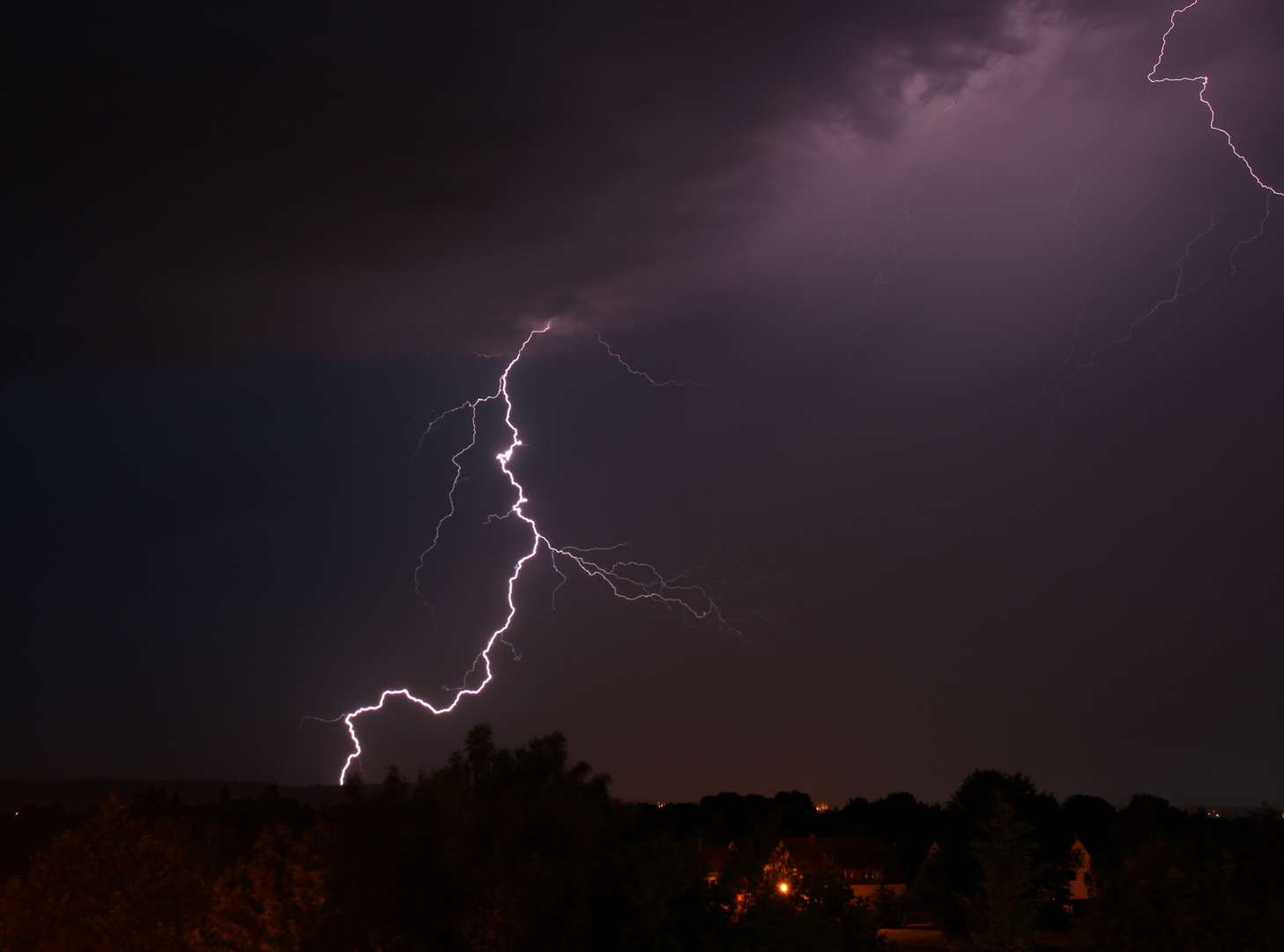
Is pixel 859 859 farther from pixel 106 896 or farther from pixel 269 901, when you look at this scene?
pixel 269 901

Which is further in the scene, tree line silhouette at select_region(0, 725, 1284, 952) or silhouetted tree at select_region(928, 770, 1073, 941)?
silhouetted tree at select_region(928, 770, 1073, 941)

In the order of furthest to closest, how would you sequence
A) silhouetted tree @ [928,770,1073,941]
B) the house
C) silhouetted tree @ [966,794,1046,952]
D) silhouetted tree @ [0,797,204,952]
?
the house → silhouetted tree @ [928,770,1073,941] → silhouetted tree @ [966,794,1046,952] → silhouetted tree @ [0,797,204,952]

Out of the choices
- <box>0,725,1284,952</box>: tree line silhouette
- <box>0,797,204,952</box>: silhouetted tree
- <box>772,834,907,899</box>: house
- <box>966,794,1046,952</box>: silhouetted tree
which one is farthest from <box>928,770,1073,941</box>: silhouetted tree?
<box>0,797,204,952</box>: silhouetted tree

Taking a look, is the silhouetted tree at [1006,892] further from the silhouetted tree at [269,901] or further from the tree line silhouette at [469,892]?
the silhouetted tree at [269,901]

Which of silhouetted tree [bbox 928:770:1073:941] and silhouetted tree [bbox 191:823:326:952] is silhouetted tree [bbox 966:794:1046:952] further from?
silhouetted tree [bbox 928:770:1073:941]

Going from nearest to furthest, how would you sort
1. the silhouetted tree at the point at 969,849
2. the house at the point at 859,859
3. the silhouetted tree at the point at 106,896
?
the silhouetted tree at the point at 106,896
the silhouetted tree at the point at 969,849
the house at the point at 859,859

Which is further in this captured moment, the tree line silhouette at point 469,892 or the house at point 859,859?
the house at point 859,859

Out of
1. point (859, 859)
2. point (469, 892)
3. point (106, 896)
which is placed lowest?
point (106, 896)

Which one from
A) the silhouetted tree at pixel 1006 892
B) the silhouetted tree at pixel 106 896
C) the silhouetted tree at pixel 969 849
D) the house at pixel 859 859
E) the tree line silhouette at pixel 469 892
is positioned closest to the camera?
the tree line silhouette at pixel 469 892

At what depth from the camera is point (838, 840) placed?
6931 centimetres

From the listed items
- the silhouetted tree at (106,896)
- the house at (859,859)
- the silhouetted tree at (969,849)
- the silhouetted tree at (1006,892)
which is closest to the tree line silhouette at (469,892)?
the silhouetted tree at (106,896)

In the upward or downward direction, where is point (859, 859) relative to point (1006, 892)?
upward

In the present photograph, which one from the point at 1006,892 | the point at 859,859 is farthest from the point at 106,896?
the point at 859,859

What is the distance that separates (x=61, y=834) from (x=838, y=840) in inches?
2492
